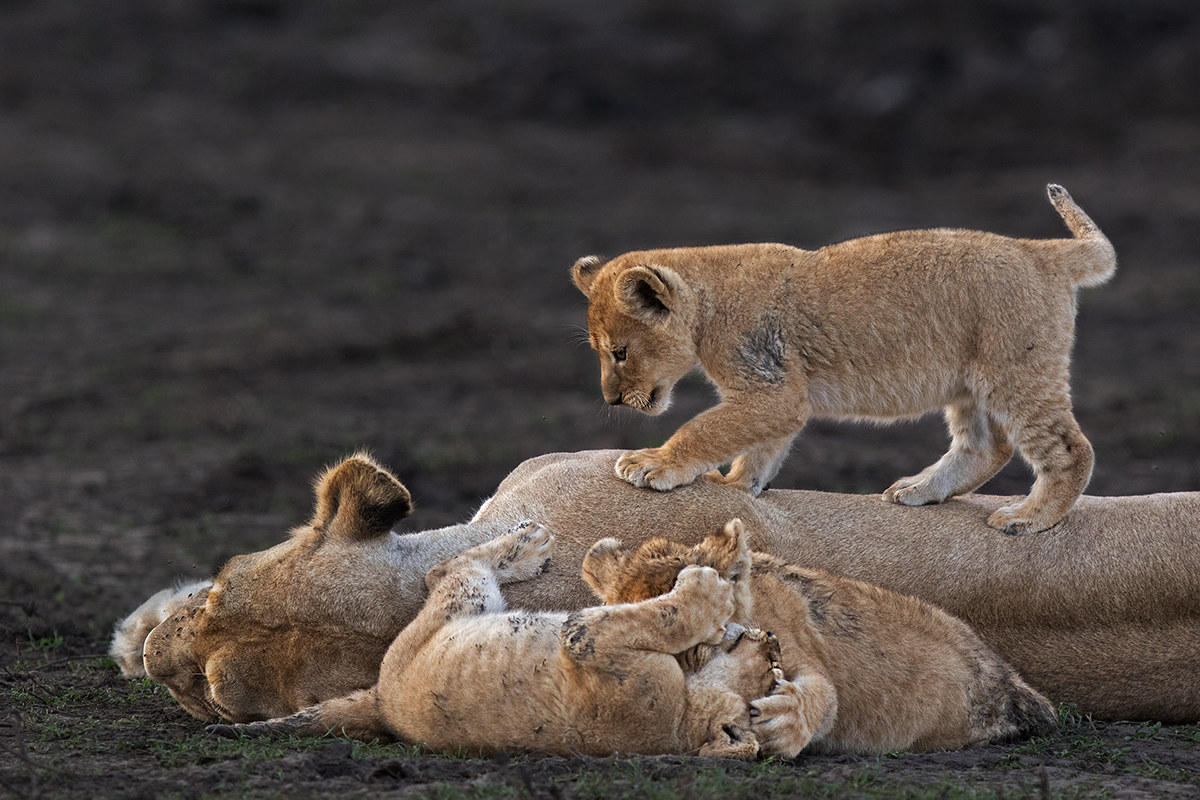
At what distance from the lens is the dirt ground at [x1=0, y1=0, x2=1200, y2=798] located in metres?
5.29

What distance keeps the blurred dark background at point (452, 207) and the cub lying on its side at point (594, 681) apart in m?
3.54

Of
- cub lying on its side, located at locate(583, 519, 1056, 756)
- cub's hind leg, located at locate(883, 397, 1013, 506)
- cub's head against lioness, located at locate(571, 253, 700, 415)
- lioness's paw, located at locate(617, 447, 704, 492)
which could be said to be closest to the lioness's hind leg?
cub's hind leg, located at locate(883, 397, 1013, 506)

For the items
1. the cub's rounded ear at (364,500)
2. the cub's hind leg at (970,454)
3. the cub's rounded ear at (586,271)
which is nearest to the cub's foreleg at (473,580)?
the cub's rounded ear at (364,500)

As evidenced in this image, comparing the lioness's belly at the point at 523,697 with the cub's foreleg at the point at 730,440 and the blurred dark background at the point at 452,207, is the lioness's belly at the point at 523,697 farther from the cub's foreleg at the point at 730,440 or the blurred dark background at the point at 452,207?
the blurred dark background at the point at 452,207

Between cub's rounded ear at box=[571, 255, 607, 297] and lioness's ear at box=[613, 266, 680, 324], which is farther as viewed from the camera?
cub's rounded ear at box=[571, 255, 607, 297]

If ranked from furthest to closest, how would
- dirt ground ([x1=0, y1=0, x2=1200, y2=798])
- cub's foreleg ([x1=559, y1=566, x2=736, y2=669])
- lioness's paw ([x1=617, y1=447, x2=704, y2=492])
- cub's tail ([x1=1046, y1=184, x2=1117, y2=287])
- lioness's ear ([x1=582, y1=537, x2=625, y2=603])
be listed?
cub's tail ([x1=1046, y1=184, x2=1117, y2=287]) → lioness's paw ([x1=617, y1=447, x2=704, y2=492]) → dirt ground ([x1=0, y1=0, x2=1200, y2=798]) → lioness's ear ([x1=582, y1=537, x2=625, y2=603]) → cub's foreleg ([x1=559, y1=566, x2=736, y2=669])

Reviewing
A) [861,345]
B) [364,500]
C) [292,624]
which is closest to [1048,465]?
[861,345]

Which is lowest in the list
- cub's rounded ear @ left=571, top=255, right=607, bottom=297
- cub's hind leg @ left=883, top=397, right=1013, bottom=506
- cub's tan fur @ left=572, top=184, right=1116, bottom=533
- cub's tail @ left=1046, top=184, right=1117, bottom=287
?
cub's hind leg @ left=883, top=397, right=1013, bottom=506

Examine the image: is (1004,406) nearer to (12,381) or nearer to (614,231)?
(12,381)

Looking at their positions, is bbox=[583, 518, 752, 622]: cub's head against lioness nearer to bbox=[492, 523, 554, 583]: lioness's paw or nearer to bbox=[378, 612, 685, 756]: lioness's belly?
bbox=[378, 612, 685, 756]: lioness's belly

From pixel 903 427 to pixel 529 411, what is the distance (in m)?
3.20

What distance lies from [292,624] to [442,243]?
12720 millimetres

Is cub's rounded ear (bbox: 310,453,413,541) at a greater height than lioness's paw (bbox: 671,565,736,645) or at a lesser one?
greater

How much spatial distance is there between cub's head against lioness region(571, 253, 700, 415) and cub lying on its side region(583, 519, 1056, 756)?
3.72ft
